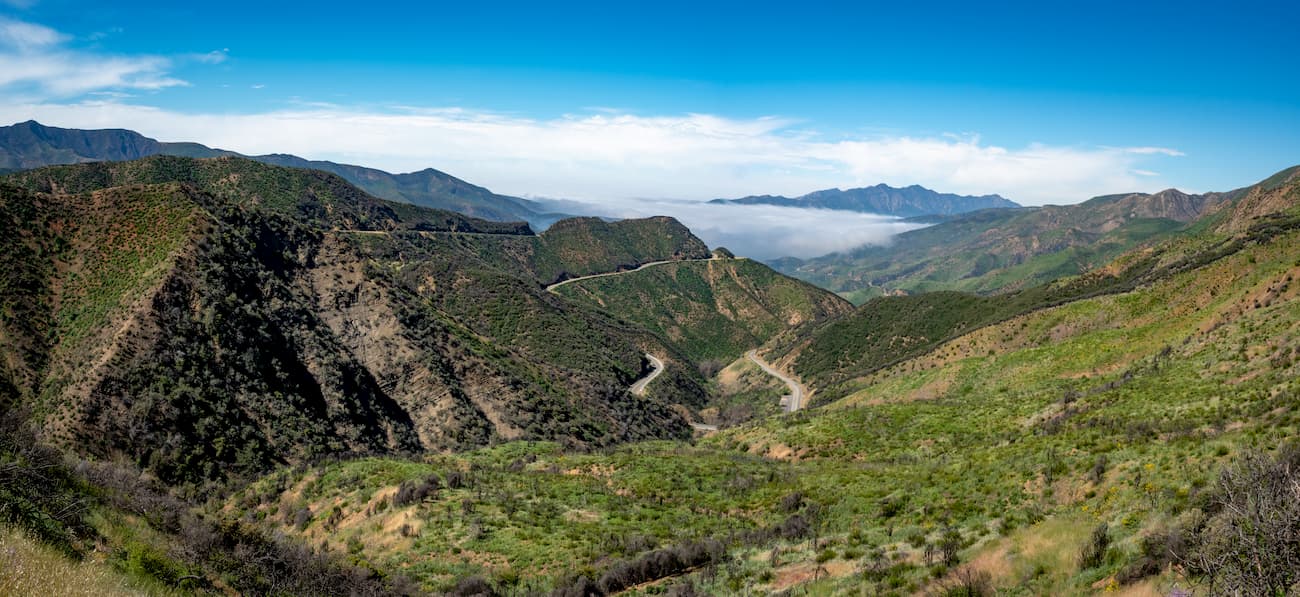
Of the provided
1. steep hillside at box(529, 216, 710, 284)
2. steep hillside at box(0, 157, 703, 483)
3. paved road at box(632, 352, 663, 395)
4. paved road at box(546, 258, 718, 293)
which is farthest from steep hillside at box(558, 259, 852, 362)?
steep hillside at box(0, 157, 703, 483)

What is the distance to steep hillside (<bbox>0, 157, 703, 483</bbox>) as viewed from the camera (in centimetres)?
3866

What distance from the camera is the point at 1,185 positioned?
5041 cm

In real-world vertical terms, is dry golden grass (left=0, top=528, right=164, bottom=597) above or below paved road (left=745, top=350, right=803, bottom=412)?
above

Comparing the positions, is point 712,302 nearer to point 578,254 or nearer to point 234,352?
point 578,254

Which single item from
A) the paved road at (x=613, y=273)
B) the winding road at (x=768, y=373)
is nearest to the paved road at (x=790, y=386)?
the winding road at (x=768, y=373)

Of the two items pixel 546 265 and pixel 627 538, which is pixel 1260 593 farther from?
pixel 546 265

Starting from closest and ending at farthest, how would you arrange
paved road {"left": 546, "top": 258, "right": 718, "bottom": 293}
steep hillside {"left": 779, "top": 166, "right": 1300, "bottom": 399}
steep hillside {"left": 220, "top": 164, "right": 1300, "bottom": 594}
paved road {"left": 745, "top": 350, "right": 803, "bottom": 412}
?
steep hillside {"left": 220, "top": 164, "right": 1300, "bottom": 594}
steep hillside {"left": 779, "top": 166, "right": 1300, "bottom": 399}
paved road {"left": 745, "top": 350, "right": 803, "bottom": 412}
paved road {"left": 546, "top": 258, "right": 718, "bottom": 293}

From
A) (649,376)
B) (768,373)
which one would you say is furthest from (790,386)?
(649,376)

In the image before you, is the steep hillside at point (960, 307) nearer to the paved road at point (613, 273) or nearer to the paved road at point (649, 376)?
the paved road at point (649, 376)

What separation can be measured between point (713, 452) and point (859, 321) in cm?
8388

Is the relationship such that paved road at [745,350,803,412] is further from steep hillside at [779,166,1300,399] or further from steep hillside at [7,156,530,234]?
steep hillside at [7,156,530,234]

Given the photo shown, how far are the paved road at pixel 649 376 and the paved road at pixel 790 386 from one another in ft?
64.4

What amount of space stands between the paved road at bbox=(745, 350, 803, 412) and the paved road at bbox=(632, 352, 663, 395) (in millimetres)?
19624

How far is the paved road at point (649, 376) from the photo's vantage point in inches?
4008
